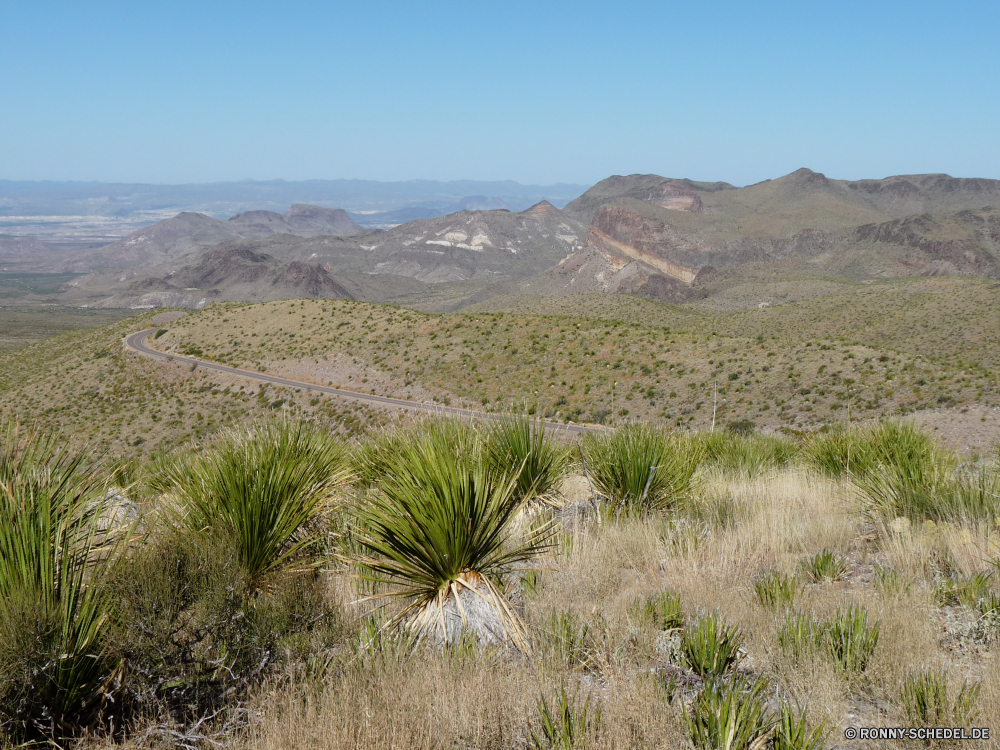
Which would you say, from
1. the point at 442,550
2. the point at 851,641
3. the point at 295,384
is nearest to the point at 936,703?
the point at 851,641

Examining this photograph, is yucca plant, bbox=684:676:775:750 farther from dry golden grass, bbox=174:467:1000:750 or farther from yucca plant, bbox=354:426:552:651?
yucca plant, bbox=354:426:552:651

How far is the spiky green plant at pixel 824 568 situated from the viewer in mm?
4484

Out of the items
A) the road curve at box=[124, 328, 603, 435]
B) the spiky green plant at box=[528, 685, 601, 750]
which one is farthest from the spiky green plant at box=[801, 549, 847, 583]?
the road curve at box=[124, 328, 603, 435]

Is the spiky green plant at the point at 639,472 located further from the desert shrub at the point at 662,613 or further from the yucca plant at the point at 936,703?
the yucca plant at the point at 936,703

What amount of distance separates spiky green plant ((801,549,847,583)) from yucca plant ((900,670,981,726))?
152cm

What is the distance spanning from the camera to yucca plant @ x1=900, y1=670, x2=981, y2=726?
2.76 metres

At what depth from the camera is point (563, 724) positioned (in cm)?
275

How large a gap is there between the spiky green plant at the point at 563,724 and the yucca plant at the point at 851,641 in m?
1.27

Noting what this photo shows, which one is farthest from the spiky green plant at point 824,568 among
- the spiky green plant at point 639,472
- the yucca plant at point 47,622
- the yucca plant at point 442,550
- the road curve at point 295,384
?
the road curve at point 295,384

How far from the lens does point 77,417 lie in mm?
41688

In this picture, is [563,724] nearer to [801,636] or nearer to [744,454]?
[801,636]

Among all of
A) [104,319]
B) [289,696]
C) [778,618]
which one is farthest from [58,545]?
[104,319]

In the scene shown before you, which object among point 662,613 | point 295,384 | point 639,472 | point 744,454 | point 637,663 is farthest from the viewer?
point 295,384

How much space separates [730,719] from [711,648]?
62cm
